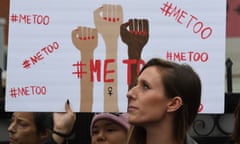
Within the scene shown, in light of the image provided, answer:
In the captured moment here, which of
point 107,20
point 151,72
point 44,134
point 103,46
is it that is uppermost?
point 107,20

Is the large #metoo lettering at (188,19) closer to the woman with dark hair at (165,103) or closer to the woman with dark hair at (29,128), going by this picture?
the woman with dark hair at (165,103)

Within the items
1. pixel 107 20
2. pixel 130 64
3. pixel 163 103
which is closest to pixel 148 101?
pixel 163 103

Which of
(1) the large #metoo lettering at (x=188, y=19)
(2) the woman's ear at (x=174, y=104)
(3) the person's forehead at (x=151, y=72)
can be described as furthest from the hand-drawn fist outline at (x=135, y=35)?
(2) the woman's ear at (x=174, y=104)

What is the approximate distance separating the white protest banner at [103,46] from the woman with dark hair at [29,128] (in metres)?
0.47

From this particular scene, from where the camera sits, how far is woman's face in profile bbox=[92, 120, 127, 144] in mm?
3047

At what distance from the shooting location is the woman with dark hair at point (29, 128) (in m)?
3.29

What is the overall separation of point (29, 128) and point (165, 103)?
48.1 inches

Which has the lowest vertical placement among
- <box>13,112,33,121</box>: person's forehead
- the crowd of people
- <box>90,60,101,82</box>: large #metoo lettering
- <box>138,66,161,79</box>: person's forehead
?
<box>13,112,33,121</box>: person's forehead

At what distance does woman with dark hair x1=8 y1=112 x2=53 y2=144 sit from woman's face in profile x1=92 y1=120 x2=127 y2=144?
400mm

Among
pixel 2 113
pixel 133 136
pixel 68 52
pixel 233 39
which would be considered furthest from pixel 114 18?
pixel 233 39

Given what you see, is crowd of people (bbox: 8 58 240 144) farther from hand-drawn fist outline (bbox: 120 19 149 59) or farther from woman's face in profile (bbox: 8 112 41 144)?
woman's face in profile (bbox: 8 112 41 144)

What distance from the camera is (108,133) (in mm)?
3059

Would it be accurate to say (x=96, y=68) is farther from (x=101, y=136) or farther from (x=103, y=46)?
(x=101, y=136)

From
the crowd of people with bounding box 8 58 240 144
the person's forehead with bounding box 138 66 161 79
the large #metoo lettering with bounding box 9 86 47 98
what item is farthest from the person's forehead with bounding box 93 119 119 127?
the person's forehead with bounding box 138 66 161 79
